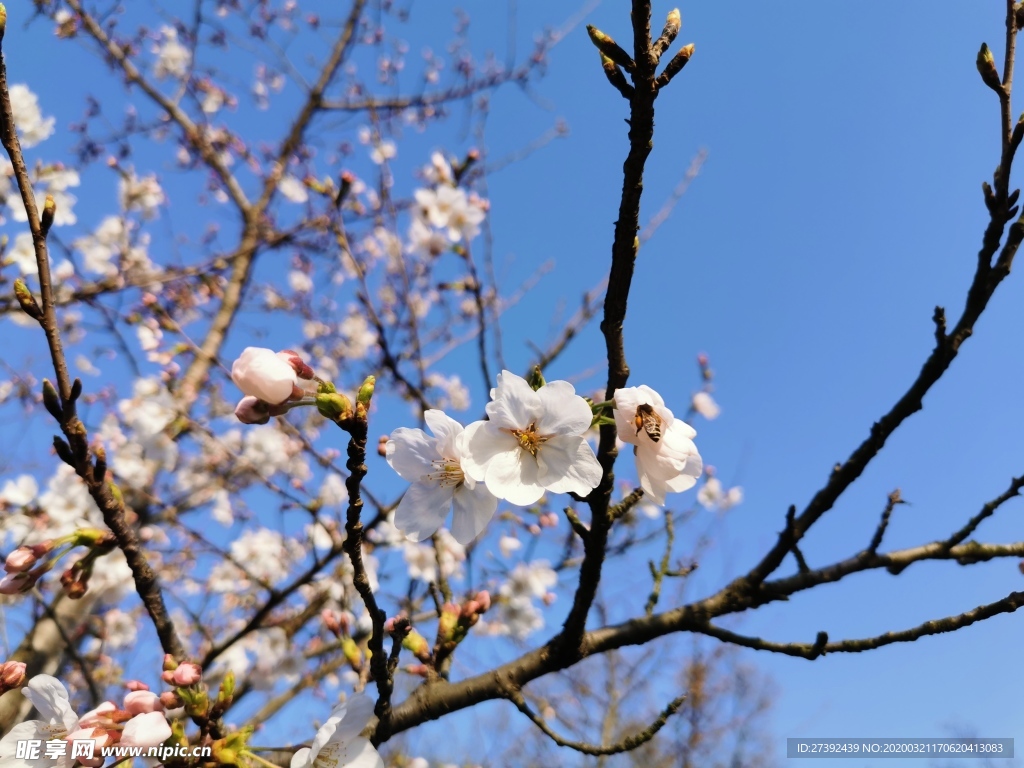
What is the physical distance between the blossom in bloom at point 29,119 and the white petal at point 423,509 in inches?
144

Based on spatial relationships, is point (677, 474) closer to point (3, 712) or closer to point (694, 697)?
point (3, 712)

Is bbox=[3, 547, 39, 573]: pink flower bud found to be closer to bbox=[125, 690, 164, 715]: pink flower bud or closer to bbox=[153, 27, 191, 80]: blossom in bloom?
bbox=[125, 690, 164, 715]: pink flower bud

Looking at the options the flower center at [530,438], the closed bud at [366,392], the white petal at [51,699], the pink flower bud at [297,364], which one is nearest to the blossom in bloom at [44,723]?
the white petal at [51,699]

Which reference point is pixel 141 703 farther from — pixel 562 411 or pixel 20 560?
pixel 562 411

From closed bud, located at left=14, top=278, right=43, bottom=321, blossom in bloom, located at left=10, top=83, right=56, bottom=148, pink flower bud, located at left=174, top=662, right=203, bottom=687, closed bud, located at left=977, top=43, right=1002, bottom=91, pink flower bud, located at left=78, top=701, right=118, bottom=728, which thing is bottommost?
pink flower bud, located at left=78, top=701, right=118, bottom=728

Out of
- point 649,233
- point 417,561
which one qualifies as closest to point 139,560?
point 649,233

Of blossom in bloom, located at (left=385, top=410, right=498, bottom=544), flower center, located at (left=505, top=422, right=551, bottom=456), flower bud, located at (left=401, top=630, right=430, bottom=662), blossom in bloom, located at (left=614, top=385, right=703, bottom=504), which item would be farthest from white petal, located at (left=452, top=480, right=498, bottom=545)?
flower bud, located at (left=401, top=630, right=430, bottom=662)

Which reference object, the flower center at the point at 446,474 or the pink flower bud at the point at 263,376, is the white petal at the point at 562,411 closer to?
the flower center at the point at 446,474

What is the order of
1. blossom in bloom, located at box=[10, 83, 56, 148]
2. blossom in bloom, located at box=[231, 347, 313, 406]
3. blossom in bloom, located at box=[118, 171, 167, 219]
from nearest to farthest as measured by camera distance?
blossom in bloom, located at box=[231, 347, 313, 406]
blossom in bloom, located at box=[10, 83, 56, 148]
blossom in bloom, located at box=[118, 171, 167, 219]

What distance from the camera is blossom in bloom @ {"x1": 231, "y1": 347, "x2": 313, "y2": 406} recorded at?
1062 mm

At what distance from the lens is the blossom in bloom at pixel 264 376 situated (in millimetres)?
1062

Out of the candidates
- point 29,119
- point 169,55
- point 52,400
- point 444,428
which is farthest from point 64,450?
point 169,55

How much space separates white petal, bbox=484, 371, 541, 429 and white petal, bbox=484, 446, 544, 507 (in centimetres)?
8

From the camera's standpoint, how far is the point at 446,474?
1.26 m
